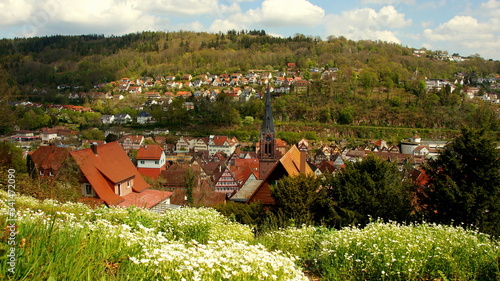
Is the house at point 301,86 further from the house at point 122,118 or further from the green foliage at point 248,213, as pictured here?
the green foliage at point 248,213

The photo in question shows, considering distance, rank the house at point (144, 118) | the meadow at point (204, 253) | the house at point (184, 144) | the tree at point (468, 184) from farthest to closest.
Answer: the house at point (144, 118) < the house at point (184, 144) < the tree at point (468, 184) < the meadow at point (204, 253)

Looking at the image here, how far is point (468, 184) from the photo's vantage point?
36.0 feet

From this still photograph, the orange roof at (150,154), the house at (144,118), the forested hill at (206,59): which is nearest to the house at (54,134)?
the house at (144,118)

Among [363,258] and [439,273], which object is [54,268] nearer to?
[363,258]

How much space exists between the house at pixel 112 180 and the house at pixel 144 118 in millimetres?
69257

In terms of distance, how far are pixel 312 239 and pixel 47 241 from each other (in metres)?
4.26

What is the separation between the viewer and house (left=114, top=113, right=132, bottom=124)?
8731 centimetres

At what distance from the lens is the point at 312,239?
6.12m

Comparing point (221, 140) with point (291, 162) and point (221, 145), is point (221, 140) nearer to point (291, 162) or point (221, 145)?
point (221, 145)

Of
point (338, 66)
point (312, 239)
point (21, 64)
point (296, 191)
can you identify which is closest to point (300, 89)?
point (338, 66)

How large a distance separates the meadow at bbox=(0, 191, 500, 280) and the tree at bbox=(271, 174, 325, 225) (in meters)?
6.03

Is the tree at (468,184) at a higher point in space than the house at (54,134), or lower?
higher

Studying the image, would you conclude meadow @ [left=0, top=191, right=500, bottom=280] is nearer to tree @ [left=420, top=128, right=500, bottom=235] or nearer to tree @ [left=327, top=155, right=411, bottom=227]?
tree @ [left=420, top=128, right=500, bottom=235]

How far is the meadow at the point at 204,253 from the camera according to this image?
2.86 metres
